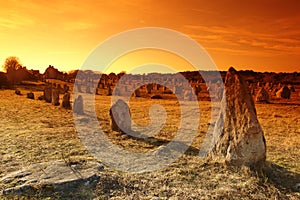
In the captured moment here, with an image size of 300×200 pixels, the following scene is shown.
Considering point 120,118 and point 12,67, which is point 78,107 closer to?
point 120,118

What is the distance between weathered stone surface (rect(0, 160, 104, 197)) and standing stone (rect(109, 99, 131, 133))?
15.1ft

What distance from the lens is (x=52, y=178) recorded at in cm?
615

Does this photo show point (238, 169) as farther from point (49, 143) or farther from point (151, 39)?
point (151, 39)

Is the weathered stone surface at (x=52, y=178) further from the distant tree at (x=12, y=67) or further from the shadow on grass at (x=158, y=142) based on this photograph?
the distant tree at (x=12, y=67)

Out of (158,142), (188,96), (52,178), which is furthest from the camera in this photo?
(188,96)

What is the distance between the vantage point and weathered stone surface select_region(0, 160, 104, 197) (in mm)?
5775

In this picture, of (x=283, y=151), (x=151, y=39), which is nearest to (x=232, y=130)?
(x=283, y=151)

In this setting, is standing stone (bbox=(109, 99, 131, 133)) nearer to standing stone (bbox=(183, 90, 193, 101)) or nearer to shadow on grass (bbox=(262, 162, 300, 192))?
shadow on grass (bbox=(262, 162, 300, 192))

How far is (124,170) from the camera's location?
7.09 meters

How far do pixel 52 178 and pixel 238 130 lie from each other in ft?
14.1

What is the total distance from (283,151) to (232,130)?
8.84ft

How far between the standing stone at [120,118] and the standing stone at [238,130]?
4326 millimetres

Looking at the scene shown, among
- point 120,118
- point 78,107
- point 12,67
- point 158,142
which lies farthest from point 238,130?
point 12,67

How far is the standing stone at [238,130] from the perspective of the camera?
23.3 feet
